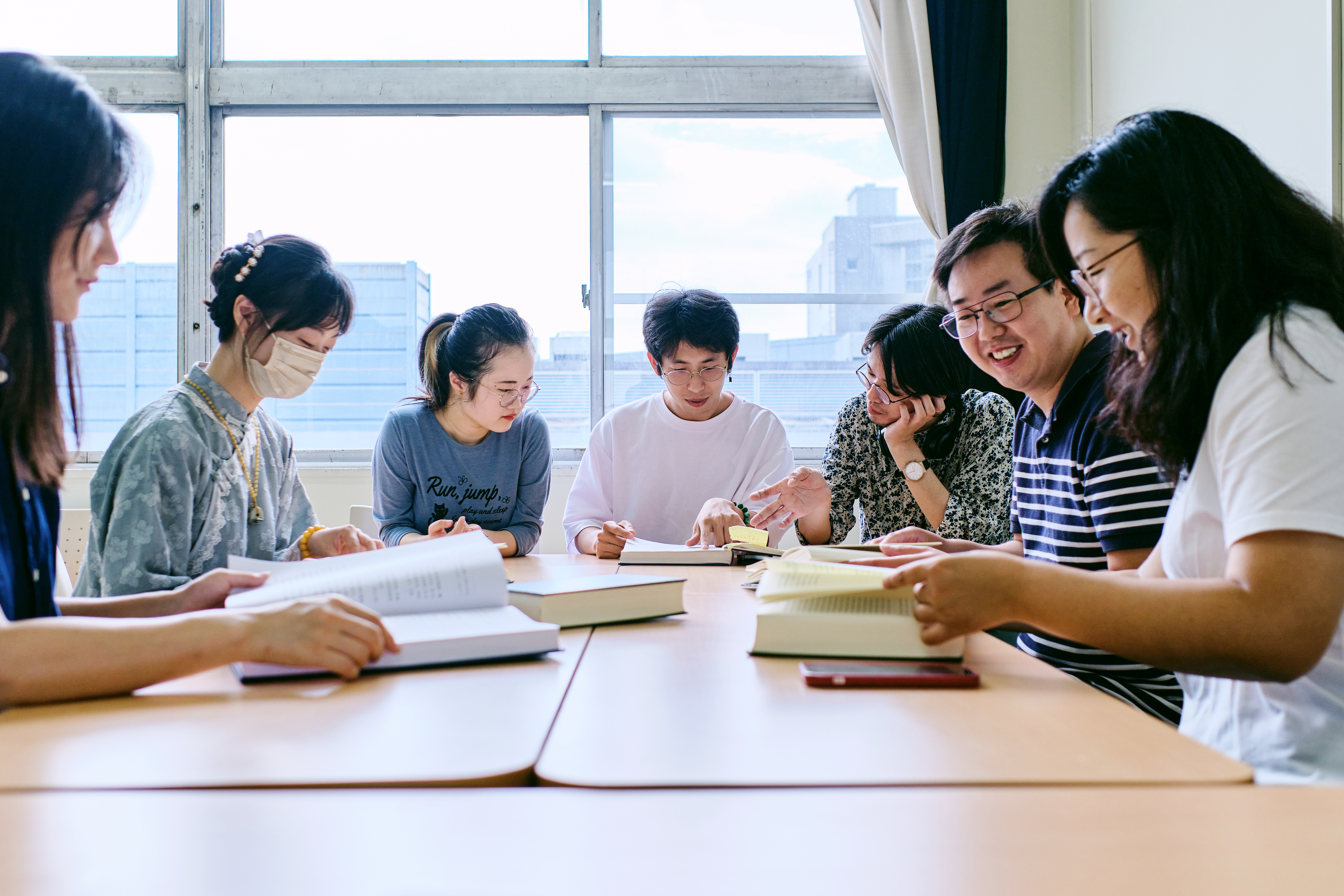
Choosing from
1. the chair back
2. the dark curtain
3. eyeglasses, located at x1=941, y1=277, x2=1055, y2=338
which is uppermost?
the dark curtain

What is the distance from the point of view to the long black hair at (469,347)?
7.38 ft

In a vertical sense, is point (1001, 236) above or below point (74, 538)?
above

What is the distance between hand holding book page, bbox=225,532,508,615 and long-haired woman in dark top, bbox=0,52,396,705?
0.10 metres

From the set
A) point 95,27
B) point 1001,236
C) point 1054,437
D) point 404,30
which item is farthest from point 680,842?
point 95,27

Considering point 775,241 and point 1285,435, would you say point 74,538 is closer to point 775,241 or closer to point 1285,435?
point 775,241

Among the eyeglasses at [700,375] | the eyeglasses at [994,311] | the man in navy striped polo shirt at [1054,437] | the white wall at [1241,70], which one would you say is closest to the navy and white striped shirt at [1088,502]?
the man in navy striped polo shirt at [1054,437]

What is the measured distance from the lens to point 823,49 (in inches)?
145

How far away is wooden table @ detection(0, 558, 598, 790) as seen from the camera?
630 millimetres

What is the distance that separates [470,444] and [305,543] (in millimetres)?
682

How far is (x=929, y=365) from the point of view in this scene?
2148 millimetres

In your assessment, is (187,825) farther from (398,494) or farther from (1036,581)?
(398,494)

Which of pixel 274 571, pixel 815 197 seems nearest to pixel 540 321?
pixel 815 197

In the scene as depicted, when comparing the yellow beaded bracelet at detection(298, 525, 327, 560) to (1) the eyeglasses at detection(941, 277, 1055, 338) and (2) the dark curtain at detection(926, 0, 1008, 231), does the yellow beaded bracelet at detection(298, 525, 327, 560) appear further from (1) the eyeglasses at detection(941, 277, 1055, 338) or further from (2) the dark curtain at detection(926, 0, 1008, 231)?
(2) the dark curtain at detection(926, 0, 1008, 231)

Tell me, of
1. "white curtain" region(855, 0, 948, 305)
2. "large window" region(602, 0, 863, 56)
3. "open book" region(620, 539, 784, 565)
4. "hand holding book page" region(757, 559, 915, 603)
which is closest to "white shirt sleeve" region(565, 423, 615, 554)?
"open book" region(620, 539, 784, 565)
